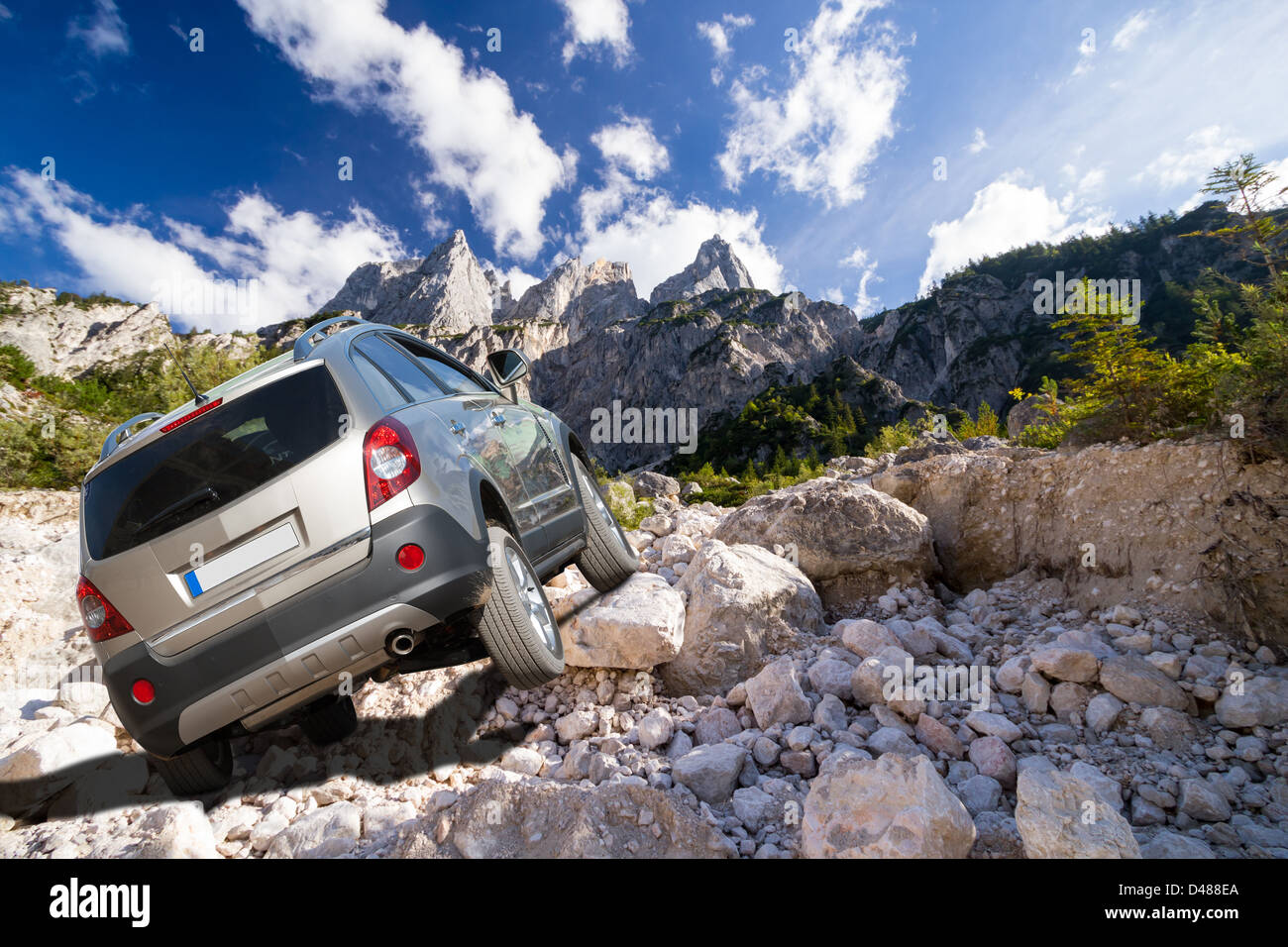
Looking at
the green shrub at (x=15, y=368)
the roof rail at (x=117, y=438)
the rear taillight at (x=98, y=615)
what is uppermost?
the green shrub at (x=15, y=368)

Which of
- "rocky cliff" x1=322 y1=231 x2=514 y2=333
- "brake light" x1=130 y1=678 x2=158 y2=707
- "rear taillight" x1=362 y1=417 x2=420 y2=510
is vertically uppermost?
"rocky cliff" x1=322 y1=231 x2=514 y2=333

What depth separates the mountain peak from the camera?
498ft

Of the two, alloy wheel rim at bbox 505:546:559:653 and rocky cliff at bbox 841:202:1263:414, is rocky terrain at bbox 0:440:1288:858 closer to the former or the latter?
alloy wheel rim at bbox 505:546:559:653

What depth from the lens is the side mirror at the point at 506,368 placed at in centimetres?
356

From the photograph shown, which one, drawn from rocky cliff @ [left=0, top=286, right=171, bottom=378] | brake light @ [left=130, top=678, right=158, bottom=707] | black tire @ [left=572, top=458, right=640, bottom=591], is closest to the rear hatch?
brake light @ [left=130, top=678, right=158, bottom=707]

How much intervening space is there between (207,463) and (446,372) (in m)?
1.65

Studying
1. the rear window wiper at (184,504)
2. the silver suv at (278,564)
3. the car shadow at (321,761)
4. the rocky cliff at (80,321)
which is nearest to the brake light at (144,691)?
the silver suv at (278,564)

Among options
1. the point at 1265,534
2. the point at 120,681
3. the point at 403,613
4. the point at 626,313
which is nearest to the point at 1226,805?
the point at 1265,534

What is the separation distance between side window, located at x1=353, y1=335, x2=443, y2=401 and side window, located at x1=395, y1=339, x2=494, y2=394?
17 cm

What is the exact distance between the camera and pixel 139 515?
6.91 ft

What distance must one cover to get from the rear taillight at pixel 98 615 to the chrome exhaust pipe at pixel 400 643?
106 centimetres

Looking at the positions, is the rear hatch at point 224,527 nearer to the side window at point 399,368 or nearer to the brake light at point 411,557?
the brake light at point 411,557
